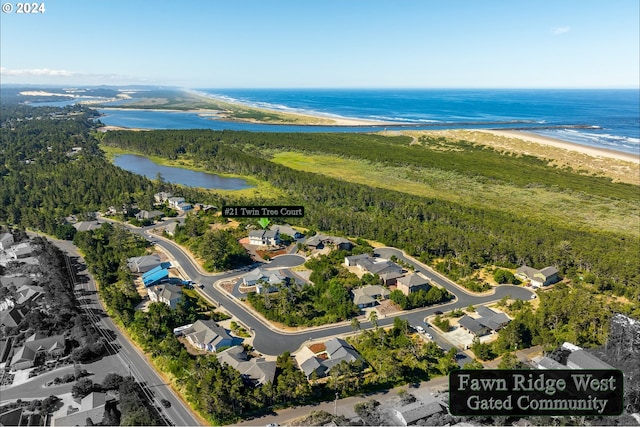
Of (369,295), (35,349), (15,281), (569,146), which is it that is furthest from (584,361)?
(569,146)

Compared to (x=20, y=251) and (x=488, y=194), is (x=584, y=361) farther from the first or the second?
(x=20, y=251)

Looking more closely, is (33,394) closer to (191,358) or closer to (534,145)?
(191,358)

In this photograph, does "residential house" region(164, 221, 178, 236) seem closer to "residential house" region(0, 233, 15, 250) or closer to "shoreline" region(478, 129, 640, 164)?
"residential house" region(0, 233, 15, 250)

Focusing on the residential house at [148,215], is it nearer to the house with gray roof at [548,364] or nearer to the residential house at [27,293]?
the residential house at [27,293]

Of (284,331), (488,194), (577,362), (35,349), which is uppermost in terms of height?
(488,194)

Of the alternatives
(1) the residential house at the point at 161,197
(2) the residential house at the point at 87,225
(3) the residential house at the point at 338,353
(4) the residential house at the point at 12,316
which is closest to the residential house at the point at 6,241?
(2) the residential house at the point at 87,225

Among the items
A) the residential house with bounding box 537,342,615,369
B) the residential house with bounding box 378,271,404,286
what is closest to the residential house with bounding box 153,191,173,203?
the residential house with bounding box 378,271,404,286
